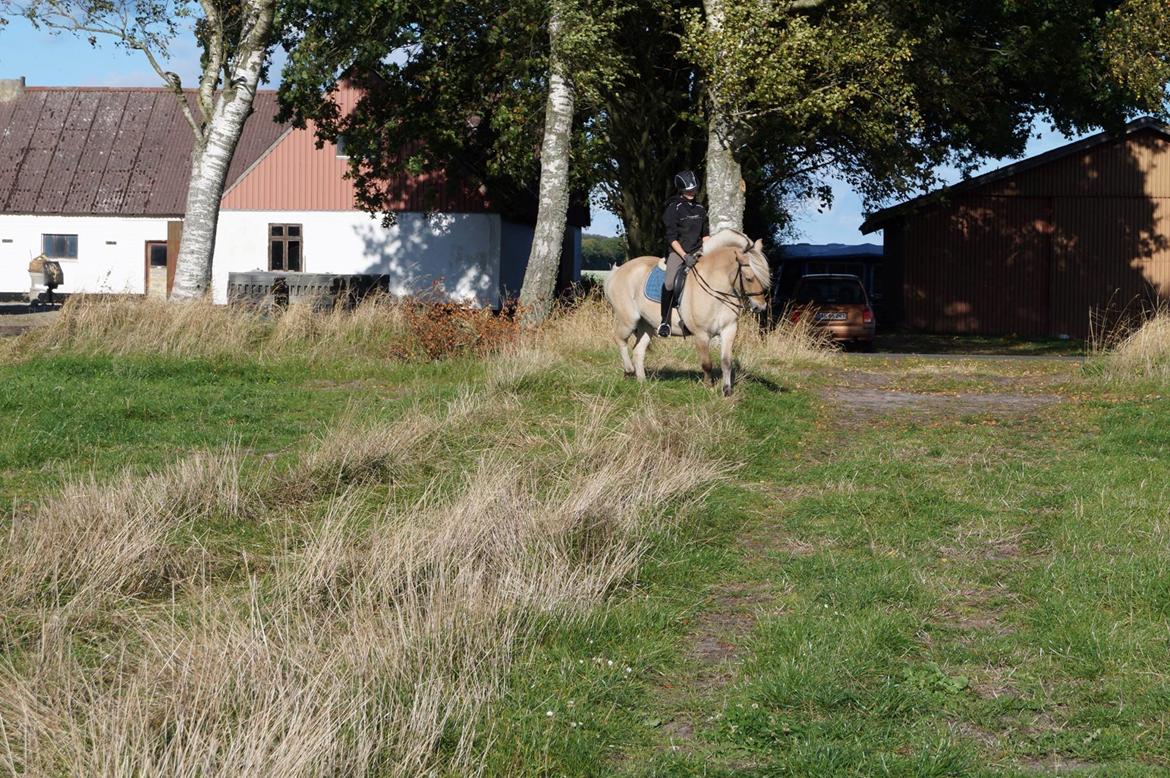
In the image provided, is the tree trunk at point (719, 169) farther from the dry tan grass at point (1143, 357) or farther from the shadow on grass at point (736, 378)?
the dry tan grass at point (1143, 357)

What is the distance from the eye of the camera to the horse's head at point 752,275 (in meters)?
14.8

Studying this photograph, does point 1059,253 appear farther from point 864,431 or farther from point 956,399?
point 864,431

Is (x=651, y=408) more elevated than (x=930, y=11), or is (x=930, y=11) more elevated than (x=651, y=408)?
(x=930, y=11)

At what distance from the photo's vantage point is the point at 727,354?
48.1ft

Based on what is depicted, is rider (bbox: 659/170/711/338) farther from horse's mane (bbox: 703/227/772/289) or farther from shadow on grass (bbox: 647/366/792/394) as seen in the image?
shadow on grass (bbox: 647/366/792/394)

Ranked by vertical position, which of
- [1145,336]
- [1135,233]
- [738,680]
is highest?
[1135,233]

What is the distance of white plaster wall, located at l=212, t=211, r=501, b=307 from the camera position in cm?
4572

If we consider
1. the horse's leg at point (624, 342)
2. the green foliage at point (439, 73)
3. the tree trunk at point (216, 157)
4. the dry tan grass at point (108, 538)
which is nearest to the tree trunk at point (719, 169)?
the green foliage at point (439, 73)

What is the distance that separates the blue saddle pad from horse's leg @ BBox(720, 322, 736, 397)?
990mm

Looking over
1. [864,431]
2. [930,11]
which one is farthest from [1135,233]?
[864,431]

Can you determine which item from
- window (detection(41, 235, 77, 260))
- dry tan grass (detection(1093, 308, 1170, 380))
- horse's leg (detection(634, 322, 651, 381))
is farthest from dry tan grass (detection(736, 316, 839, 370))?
window (detection(41, 235, 77, 260))

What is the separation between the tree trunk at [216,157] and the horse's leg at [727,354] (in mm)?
11381

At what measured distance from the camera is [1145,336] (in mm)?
18469

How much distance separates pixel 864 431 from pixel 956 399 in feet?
10.4
